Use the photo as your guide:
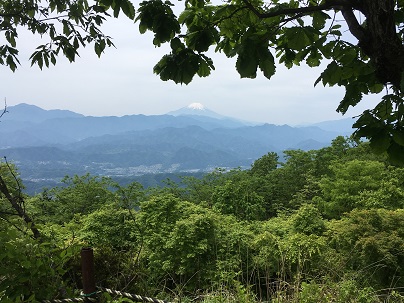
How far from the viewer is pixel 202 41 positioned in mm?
1220

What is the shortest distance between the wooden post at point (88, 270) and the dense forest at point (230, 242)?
9cm

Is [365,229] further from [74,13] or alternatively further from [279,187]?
[279,187]

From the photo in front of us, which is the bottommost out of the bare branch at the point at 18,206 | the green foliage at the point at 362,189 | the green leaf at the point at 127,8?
the green foliage at the point at 362,189

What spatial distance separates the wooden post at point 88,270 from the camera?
4.41 ft

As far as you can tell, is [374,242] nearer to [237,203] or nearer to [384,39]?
[384,39]

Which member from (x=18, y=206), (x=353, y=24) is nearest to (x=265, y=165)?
(x=18, y=206)

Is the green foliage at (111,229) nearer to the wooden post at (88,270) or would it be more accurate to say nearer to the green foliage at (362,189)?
the wooden post at (88,270)

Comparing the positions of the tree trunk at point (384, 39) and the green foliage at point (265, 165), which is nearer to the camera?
the tree trunk at point (384, 39)

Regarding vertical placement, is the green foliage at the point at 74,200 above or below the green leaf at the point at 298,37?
below

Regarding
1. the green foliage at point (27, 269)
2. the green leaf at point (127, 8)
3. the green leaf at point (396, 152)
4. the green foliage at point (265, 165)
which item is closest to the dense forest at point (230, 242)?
the green foliage at point (27, 269)

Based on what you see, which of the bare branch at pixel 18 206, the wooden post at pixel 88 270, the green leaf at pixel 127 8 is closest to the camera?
the green leaf at pixel 127 8

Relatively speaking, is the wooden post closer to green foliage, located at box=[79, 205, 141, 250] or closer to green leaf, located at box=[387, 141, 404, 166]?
green leaf, located at box=[387, 141, 404, 166]

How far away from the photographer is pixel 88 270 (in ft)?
4.46

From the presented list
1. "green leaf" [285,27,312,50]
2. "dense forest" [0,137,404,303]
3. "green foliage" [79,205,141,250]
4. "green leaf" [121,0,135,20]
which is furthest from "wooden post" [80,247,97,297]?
"green foliage" [79,205,141,250]
